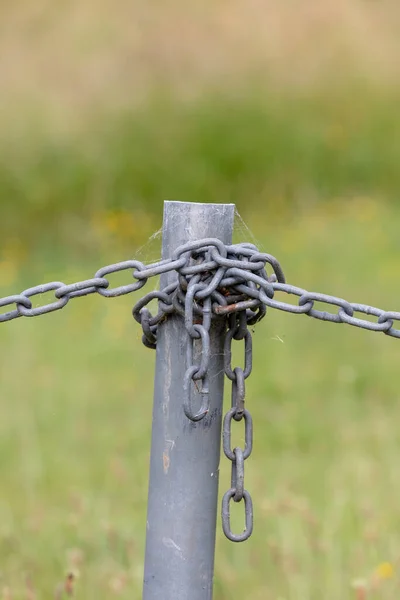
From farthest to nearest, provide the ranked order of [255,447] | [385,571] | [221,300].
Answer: [255,447] < [385,571] < [221,300]

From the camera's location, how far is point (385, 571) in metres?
2.28

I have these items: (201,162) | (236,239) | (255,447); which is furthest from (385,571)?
(201,162)

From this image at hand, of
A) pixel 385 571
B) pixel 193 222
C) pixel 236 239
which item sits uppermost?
pixel 236 239

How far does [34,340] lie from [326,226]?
3.03 meters

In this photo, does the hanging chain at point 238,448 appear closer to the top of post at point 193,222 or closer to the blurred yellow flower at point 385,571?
the top of post at point 193,222

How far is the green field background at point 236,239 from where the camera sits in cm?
266

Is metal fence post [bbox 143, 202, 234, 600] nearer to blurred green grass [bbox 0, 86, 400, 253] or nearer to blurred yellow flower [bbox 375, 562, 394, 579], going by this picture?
blurred yellow flower [bbox 375, 562, 394, 579]

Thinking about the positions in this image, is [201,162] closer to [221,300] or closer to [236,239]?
[236,239]

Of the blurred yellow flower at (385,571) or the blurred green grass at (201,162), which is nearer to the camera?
the blurred yellow flower at (385,571)

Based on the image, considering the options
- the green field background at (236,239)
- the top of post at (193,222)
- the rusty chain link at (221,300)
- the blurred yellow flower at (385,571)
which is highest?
the green field background at (236,239)

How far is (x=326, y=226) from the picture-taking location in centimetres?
718

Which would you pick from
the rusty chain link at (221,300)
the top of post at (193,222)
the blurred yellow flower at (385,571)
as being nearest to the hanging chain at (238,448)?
the rusty chain link at (221,300)

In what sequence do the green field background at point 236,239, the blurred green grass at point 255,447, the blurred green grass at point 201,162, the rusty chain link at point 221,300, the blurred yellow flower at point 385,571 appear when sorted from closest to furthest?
the rusty chain link at point 221,300, the blurred yellow flower at point 385,571, the blurred green grass at point 255,447, the green field background at point 236,239, the blurred green grass at point 201,162

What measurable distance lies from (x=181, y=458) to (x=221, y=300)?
0.86ft
